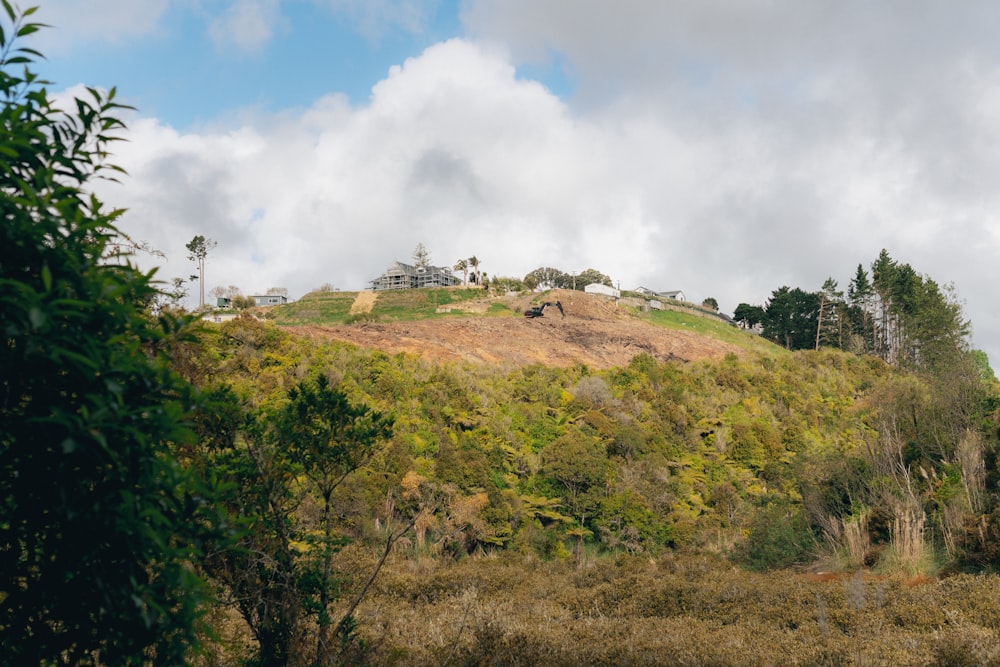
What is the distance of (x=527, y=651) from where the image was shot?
695cm

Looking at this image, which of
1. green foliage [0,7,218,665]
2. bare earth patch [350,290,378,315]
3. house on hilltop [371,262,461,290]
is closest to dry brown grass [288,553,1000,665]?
green foliage [0,7,218,665]

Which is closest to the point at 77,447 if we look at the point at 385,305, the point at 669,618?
the point at 669,618

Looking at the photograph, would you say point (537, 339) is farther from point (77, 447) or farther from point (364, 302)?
point (77, 447)

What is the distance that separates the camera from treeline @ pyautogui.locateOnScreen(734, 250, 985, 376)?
39344 millimetres

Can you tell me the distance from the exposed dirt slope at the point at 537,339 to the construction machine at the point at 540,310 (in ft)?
1.26

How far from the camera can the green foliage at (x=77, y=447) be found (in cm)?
226

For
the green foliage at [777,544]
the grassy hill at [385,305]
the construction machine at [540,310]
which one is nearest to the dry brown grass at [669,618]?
the green foliage at [777,544]

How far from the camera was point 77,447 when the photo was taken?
7.11 ft

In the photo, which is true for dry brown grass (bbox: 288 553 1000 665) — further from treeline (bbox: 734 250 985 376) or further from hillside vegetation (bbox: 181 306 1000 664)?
treeline (bbox: 734 250 985 376)

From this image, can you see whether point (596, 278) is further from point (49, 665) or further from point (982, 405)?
point (49, 665)

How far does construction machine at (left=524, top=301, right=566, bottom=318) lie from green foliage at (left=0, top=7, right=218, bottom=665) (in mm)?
37659

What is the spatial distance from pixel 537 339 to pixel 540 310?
825 cm

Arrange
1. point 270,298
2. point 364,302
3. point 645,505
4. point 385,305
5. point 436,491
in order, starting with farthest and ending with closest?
point 270,298 → point 364,302 → point 385,305 → point 645,505 → point 436,491

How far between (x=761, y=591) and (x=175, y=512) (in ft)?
30.7
